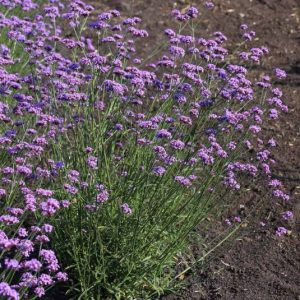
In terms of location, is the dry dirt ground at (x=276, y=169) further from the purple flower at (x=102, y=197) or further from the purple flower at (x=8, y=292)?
the purple flower at (x=8, y=292)

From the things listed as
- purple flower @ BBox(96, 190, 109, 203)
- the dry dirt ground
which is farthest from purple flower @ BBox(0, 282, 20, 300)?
the dry dirt ground

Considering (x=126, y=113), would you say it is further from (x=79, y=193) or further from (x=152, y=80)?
(x=79, y=193)

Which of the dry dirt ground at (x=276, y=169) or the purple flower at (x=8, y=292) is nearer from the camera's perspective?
the purple flower at (x=8, y=292)

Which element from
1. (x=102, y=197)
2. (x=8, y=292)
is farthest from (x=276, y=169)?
(x=8, y=292)

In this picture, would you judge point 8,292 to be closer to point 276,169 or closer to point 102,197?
point 102,197

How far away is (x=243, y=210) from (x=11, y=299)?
2.70 meters

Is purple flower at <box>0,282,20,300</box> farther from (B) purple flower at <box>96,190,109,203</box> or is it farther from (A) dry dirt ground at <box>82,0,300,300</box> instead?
(A) dry dirt ground at <box>82,0,300,300</box>

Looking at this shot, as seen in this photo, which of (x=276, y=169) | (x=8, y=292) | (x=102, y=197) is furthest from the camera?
(x=276, y=169)

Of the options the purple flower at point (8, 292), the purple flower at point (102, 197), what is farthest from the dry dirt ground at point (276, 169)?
the purple flower at point (8, 292)

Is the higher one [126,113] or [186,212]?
[126,113]

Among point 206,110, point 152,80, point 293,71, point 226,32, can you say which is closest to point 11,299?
point 206,110

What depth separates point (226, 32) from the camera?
786 centimetres

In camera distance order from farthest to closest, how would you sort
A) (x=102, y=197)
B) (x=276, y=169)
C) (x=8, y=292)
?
(x=276, y=169) → (x=102, y=197) → (x=8, y=292)

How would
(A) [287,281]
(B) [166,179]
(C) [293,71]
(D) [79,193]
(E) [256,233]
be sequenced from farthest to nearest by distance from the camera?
(C) [293,71], (E) [256,233], (A) [287,281], (B) [166,179], (D) [79,193]
